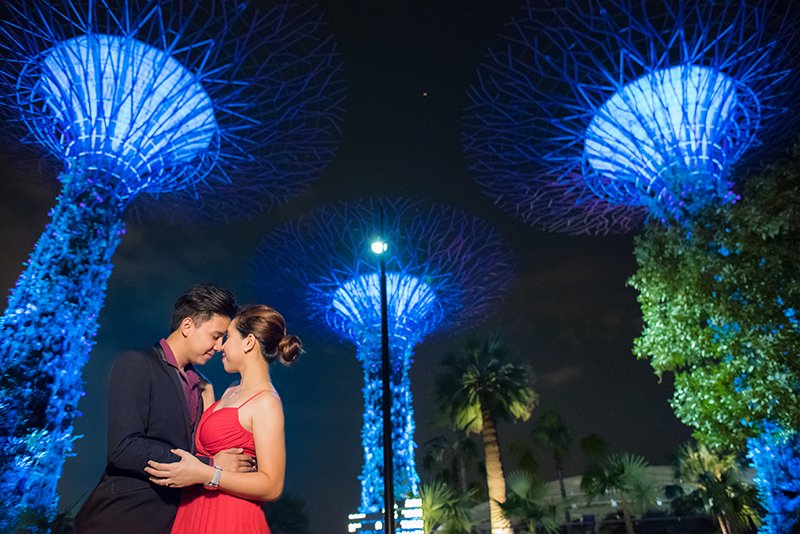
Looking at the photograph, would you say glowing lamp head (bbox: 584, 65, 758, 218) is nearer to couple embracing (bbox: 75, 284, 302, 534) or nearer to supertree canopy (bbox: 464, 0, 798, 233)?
supertree canopy (bbox: 464, 0, 798, 233)

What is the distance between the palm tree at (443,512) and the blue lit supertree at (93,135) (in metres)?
12.3

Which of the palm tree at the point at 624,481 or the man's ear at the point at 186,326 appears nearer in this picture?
the man's ear at the point at 186,326

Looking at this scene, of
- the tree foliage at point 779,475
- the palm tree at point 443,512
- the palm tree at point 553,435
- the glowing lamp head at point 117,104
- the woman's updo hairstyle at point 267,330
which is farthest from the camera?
the palm tree at point 553,435

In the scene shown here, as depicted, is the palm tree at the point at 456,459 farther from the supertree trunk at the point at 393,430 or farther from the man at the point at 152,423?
the man at the point at 152,423

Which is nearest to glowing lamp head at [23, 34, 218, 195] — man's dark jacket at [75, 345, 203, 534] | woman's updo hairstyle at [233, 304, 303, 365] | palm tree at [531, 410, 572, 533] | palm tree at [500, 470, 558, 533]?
woman's updo hairstyle at [233, 304, 303, 365]

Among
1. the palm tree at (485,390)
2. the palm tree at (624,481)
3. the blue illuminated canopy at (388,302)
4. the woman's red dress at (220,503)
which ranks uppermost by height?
the blue illuminated canopy at (388,302)

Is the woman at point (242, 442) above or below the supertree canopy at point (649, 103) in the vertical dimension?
below

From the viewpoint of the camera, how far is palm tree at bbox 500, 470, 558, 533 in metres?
19.8

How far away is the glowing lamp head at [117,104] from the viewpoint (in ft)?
49.1

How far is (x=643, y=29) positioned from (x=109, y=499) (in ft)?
53.5

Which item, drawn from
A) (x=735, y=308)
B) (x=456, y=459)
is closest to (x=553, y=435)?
(x=456, y=459)

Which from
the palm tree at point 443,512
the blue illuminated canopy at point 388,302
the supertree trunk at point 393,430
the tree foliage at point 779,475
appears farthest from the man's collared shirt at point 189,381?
the blue illuminated canopy at point 388,302

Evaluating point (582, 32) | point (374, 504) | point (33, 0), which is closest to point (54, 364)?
point (33, 0)

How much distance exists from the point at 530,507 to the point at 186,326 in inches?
787
